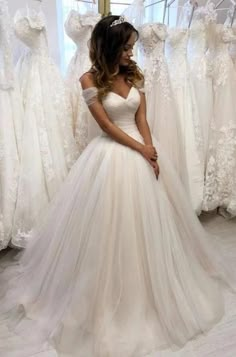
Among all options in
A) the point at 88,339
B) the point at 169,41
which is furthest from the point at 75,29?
the point at 88,339

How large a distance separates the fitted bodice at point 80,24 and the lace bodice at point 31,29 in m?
0.13

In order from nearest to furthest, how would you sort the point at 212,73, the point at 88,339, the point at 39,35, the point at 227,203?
the point at 88,339 → the point at 39,35 → the point at 212,73 → the point at 227,203

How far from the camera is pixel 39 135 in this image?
140 cm

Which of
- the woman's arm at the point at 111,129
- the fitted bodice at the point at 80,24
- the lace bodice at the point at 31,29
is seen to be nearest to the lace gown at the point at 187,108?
the fitted bodice at the point at 80,24

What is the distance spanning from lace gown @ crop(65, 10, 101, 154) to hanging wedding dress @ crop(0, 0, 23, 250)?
10.8 inches

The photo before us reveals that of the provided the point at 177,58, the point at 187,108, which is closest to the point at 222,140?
Result: the point at 187,108

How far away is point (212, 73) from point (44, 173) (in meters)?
1.05

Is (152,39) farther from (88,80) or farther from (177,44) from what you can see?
(88,80)

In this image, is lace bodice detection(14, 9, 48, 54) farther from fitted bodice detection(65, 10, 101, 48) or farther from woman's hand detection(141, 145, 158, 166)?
woman's hand detection(141, 145, 158, 166)

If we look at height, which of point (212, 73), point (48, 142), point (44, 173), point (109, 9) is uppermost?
point (109, 9)

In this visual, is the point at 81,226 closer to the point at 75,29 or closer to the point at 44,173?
the point at 44,173

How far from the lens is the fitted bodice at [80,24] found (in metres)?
1.39

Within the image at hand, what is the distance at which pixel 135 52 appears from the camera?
5.11ft

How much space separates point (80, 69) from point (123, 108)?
1.47 feet
